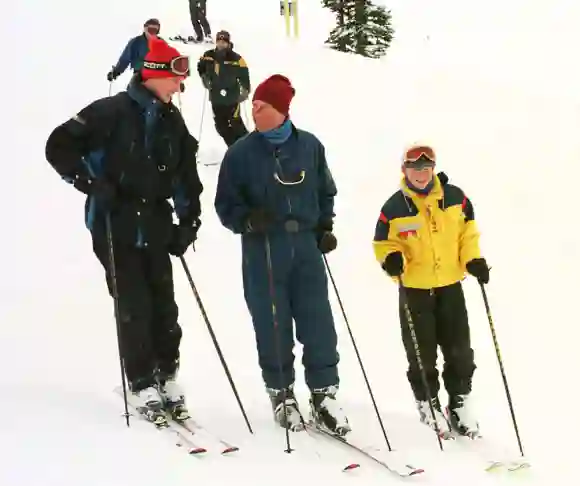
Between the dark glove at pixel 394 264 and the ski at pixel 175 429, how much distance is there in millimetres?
1396

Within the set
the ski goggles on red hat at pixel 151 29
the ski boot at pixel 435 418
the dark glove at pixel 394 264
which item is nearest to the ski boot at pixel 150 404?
the dark glove at pixel 394 264

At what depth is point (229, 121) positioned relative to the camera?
9258 millimetres

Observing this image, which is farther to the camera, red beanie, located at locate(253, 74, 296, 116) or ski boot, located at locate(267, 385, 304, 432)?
ski boot, located at locate(267, 385, 304, 432)

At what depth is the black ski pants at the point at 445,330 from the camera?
419 cm

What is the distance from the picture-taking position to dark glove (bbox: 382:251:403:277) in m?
4.02

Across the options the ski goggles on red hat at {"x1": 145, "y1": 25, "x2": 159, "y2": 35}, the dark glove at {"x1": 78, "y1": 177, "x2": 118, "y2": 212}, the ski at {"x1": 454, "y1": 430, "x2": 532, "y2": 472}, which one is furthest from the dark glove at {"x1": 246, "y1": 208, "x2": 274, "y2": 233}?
the ski goggles on red hat at {"x1": 145, "y1": 25, "x2": 159, "y2": 35}

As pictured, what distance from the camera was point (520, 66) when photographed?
22.9 metres

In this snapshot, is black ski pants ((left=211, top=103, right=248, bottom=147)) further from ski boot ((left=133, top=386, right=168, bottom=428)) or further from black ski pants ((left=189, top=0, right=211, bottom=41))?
black ski pants ((left=189, top=0, right=211, bottom=41))

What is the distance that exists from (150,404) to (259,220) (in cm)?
115

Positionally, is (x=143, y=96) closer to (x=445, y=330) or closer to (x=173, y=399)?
(x=173, y=399)

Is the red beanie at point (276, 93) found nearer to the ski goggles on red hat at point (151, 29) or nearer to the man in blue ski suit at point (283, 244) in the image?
the man in blue ski suit at point (283, 244)

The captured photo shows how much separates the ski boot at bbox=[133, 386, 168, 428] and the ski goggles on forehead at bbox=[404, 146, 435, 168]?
190 centimetres

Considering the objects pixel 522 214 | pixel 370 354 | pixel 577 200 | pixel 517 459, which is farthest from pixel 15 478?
pixel 577 200

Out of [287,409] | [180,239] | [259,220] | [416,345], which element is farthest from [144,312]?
[416,345]
